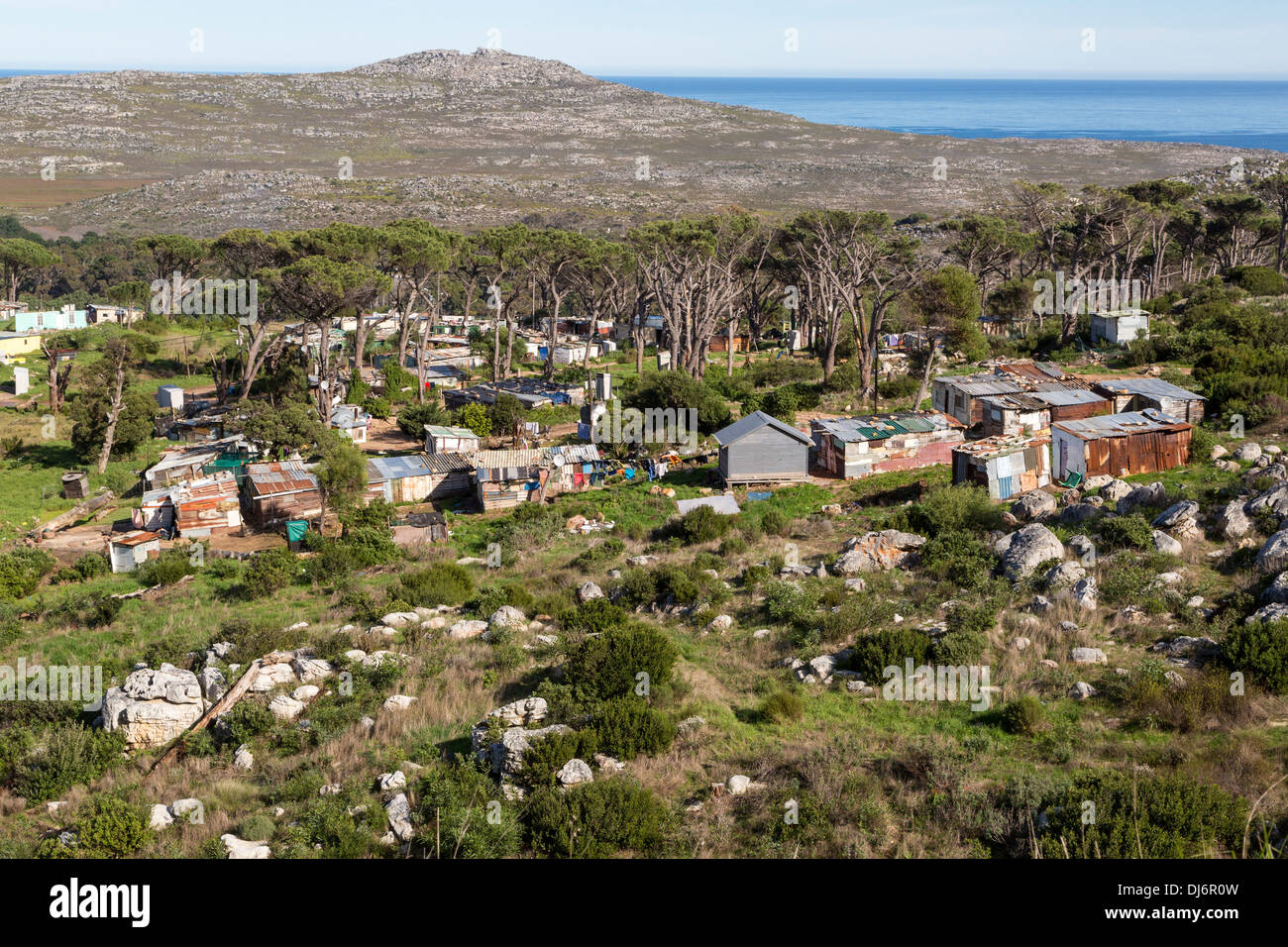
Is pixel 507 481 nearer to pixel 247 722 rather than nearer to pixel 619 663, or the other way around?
pixel 619 663

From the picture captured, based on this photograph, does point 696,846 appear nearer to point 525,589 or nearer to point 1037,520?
point 525,589

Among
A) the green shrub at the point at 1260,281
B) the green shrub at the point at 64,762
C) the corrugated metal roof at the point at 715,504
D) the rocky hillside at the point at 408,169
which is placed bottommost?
the green shrub at the point at 64,762

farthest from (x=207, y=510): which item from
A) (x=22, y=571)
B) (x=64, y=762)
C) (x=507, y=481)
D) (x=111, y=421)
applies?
(x=64, y=762)

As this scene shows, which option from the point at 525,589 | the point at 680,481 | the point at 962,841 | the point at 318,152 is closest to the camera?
the point at 962,841

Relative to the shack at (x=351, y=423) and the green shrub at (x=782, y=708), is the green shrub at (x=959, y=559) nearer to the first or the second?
the green shrub at (x=782, y=708)

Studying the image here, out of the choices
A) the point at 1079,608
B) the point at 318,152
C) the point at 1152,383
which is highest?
the point at 318,152

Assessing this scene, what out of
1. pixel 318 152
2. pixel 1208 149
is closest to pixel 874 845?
pixel 318 152

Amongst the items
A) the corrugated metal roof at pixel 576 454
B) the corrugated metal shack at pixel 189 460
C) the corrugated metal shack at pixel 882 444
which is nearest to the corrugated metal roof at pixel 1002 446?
the corrugated metal shack at pixel 882 444
